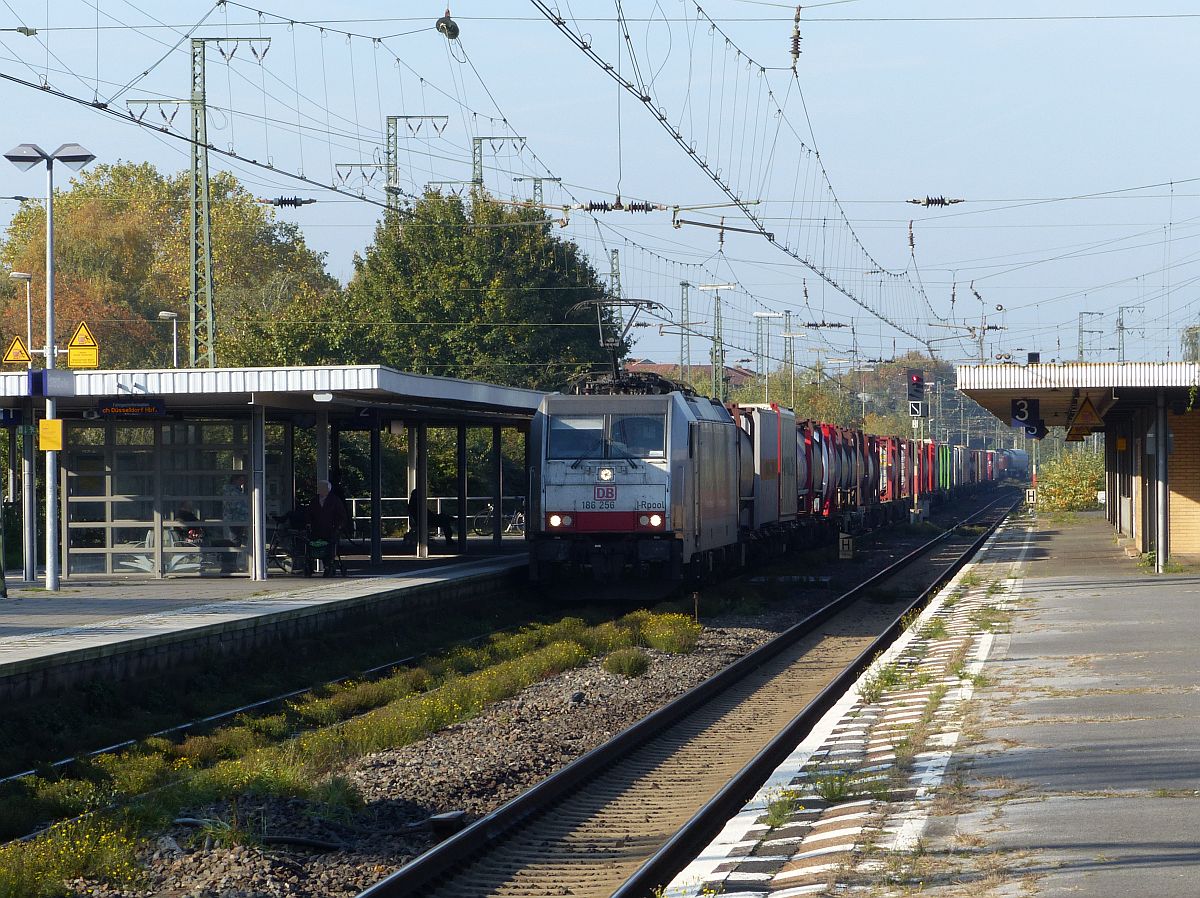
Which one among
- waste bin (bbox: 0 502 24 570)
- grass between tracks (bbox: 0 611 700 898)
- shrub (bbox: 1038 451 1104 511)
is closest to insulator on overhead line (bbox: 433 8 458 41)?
grass between tracks (bbox: 0 611 700 898)

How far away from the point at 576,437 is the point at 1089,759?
44.0 ft

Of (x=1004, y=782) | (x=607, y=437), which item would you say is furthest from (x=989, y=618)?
(x=1004, y=782)

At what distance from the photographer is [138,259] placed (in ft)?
258

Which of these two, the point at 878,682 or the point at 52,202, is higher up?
the point at 52,202

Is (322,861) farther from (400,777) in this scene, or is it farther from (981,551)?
(981,551)

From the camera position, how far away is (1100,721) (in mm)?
10430

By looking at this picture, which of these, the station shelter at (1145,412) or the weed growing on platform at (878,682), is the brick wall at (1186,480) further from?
the weed growing on platform at (878,682)

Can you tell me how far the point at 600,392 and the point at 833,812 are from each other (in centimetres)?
1515

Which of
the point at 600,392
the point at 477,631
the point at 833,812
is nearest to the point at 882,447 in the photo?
the point at 600,392

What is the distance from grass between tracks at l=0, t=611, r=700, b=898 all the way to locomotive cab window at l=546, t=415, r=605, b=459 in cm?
416

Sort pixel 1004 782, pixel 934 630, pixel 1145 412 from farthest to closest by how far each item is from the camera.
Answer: pixel 1145 412 → pixel 934 630 → pixel 1004 782

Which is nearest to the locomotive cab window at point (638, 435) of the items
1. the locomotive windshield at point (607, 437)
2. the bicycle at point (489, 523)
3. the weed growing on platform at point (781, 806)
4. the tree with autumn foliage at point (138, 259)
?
the locomotive windshield at point (607, 437)

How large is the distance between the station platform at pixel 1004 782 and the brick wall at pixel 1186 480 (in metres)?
11.1

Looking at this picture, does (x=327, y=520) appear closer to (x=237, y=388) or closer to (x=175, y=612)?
(x=237, y=388)
